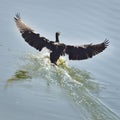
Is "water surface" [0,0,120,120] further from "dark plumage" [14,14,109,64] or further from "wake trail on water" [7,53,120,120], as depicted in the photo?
"dark plumage" [14,14,109,64]

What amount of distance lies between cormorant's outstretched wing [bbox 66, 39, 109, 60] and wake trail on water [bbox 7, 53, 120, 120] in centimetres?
36

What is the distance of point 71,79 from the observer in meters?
16.2

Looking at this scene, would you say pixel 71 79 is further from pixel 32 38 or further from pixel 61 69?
pixel 32 38

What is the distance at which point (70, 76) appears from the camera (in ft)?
54.4

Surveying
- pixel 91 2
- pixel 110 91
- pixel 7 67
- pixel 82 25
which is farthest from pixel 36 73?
pixel 91 2

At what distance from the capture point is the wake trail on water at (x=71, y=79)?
46.7 ft

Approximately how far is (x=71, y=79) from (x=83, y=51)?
4.22 feet

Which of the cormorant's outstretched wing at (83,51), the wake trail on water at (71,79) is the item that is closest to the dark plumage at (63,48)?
the cormorant's outstretched wing at (83,51)

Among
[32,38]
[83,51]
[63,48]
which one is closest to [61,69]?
[63,48]

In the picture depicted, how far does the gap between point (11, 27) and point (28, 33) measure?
2.13 meters

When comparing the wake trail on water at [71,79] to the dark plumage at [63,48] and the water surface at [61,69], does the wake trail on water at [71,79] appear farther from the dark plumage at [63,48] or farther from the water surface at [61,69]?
the dark plumage at [63,48]

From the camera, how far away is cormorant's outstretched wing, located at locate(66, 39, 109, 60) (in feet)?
56.2

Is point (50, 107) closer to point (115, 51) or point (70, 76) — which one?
point (70, 76)

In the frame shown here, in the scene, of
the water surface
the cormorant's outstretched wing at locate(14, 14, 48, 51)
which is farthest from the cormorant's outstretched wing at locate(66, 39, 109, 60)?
the cormorant's outstretched wing at locate(14, 14, 48, 51)
